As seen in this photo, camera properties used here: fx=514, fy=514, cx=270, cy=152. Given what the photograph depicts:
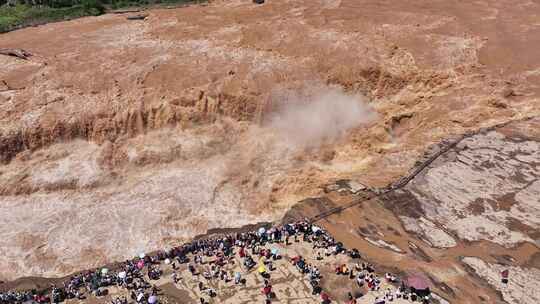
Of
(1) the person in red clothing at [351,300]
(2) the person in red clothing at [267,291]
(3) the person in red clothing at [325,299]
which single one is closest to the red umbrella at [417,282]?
(1) the person in red clothing at [351,300]

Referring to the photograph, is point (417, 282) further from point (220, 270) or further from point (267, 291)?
point (220, 270)

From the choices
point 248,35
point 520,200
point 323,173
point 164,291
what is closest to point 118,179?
point 164,291

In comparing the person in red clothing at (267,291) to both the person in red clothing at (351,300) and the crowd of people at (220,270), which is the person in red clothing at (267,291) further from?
the person in red clothing at (351,300)

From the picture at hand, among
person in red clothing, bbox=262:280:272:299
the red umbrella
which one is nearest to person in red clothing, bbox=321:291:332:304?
person in red clothing, bbox=262:280:272:299

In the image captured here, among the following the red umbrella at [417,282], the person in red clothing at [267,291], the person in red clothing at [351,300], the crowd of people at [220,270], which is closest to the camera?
the person in red clothing at [351,300]

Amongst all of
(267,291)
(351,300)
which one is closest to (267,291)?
(267,291)

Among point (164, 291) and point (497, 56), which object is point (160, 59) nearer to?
point (164, 291)

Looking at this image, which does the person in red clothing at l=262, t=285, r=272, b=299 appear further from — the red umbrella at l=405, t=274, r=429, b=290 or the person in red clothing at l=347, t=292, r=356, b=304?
the red umbrella at l=405, t=274, r=429, b=290
